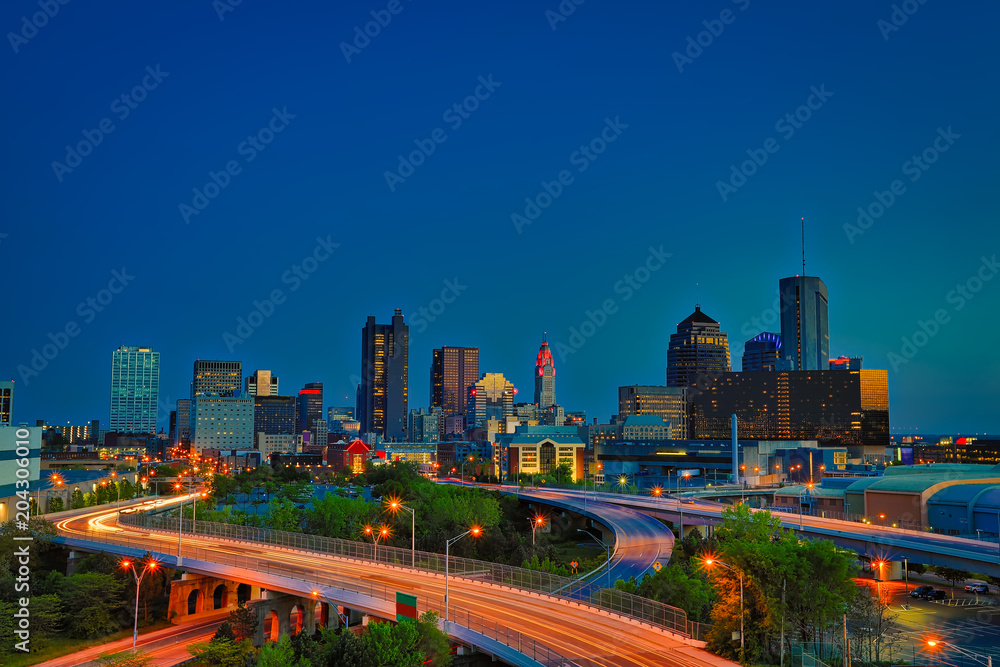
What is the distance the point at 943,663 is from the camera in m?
47.4

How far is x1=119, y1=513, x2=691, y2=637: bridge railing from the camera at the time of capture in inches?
1889

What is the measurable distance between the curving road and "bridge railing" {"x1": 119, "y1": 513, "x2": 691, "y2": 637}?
946 millimetres

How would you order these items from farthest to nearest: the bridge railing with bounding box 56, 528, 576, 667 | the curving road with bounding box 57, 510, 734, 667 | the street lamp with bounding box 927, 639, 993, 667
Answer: the street lamp with bounding box 927, 639, 993, 667, the curving road with bounding box 57, 510, 734, 667, the bridge railing with bounding box 56, 528, 576, 667

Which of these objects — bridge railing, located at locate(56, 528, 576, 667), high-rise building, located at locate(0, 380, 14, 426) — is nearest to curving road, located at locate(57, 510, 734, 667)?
bridge railing, located at locate(56, 528, 576, 667)

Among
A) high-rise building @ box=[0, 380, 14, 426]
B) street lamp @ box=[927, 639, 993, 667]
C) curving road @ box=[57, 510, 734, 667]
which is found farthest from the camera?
high-rise building @ box=[0, 380, 14, 426]

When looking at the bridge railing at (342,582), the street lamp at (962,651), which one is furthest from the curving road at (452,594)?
the street lamp at (962,651)

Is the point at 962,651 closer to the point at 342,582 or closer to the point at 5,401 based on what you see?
the point at 342,582

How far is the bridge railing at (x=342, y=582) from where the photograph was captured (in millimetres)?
41656

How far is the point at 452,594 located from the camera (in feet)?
183

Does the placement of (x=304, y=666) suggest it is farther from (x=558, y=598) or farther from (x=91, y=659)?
(x=91, y=659)

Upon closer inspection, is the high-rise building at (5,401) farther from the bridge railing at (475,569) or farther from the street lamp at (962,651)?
the street lamp at (962,651)

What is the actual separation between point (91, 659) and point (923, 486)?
88.6m

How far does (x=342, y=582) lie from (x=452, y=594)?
9.38 m

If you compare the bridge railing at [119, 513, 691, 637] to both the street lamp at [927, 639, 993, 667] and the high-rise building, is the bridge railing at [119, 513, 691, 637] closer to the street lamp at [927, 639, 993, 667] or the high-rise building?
the street lamp at [927, 639, 993, 667]
